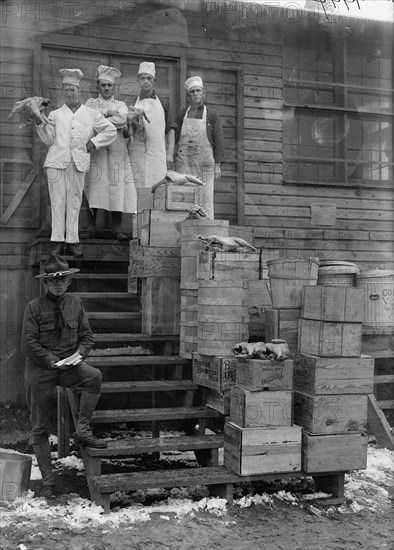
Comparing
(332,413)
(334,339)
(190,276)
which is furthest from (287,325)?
(190,276)

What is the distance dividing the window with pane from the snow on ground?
432cm

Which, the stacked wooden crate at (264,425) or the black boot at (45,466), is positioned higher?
the stacked wooden crate at (264,425)

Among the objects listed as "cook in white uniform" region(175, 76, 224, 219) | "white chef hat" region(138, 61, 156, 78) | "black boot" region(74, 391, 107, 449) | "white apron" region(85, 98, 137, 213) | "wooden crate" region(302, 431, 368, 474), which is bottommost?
"wooden crate" region(302, 431, 368, 474)

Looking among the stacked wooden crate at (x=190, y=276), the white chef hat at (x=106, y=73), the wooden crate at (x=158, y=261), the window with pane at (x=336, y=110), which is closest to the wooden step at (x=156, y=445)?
the stacked wooden crate at (x=190, y=276)

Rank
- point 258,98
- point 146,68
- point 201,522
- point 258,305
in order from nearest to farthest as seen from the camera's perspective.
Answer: point 201,522 < point 258,305 < point 146,68 < point 258,98

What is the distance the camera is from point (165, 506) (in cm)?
474

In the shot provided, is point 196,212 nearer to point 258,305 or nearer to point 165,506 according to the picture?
point 258,305

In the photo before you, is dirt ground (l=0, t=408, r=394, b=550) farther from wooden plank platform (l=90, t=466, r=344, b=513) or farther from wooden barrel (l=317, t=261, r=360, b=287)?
wooden barrel (l=317, t=261, r=360, b=287)

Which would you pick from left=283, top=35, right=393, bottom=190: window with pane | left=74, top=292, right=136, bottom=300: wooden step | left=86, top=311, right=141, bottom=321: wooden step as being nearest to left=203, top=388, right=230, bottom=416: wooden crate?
left=86, top=311, right=141, bottom=321: wooden step

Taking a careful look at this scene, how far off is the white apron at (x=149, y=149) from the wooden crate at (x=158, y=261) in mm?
1392

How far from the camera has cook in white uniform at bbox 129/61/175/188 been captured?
24.5ft

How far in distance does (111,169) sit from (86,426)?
3.26 m

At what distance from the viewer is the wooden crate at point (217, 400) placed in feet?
17.8

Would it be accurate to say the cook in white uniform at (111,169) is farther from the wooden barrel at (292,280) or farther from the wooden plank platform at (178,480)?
the wooden plank platform at (178,480)
